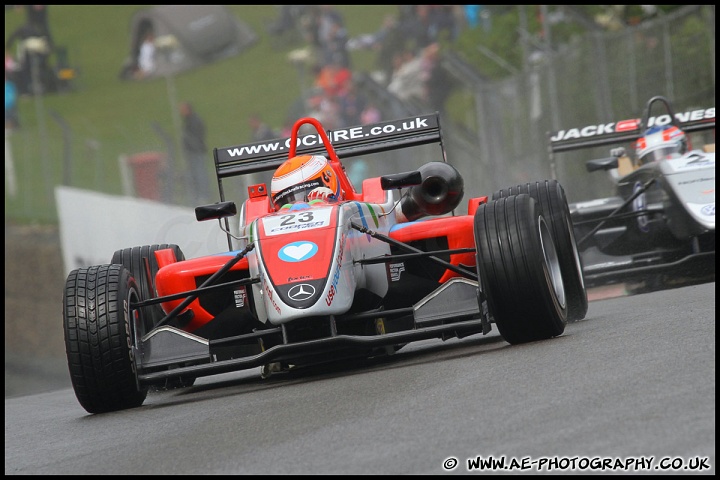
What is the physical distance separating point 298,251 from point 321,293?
13.2 inches

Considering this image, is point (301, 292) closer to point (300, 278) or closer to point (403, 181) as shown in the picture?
point (300, 278)

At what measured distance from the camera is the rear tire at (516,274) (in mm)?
6141

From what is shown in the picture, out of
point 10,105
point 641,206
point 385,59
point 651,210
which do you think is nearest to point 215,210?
point 651,210

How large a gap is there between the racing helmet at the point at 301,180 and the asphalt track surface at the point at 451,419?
1118 millimetres

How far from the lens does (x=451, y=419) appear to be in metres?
4.31

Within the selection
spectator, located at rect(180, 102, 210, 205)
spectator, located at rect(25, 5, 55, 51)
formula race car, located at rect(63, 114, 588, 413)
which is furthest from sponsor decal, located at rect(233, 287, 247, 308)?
spectator, located at rect(25, 5, 55, 51)

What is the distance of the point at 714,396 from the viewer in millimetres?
3930

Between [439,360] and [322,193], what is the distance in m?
1.47

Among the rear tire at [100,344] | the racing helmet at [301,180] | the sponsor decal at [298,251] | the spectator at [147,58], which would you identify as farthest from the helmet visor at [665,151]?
the spectator at [147,58]

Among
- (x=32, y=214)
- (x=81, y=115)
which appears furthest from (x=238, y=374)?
(x=81, y=115)

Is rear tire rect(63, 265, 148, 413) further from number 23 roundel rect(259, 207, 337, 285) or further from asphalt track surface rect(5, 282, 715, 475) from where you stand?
number 23 roundel rect(259, 207, 337, 285)

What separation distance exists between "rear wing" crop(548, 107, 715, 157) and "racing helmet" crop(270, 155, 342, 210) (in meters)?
4.09
